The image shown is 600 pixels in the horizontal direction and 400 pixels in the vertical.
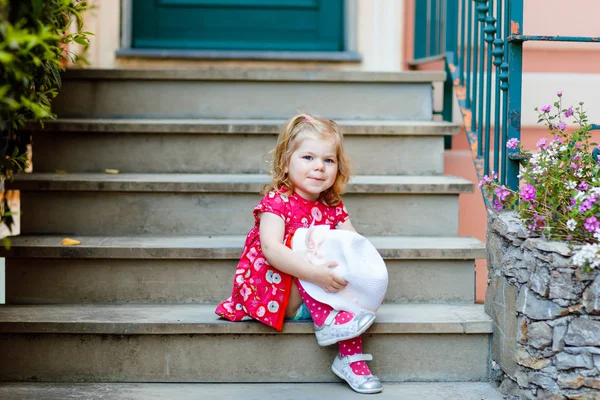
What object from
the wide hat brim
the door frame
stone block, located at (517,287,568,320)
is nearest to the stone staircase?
the wide hat brim

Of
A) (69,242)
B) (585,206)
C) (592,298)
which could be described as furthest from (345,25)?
(592,298)

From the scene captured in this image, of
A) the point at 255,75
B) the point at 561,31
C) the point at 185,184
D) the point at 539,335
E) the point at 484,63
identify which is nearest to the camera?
the point at 539,335

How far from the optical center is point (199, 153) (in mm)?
3049

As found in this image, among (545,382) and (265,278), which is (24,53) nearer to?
(265,278)

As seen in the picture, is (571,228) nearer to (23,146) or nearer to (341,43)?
(23,146)

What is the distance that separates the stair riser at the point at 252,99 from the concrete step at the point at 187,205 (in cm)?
55

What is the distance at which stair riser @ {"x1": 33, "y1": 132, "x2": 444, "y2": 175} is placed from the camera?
2.99 metres

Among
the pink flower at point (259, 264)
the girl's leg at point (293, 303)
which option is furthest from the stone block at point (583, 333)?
the pink flower at point (259, 264)

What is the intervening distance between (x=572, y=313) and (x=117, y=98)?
217 centimetres

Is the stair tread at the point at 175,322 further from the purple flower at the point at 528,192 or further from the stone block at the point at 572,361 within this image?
the purple flower at the point at 528,192

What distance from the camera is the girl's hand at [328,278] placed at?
86.8 inches

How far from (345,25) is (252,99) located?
3.54ft

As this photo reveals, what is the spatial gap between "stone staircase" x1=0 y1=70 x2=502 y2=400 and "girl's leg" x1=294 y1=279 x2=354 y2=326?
0.23 ft

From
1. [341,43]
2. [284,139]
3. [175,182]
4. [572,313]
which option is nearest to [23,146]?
[175,182]
